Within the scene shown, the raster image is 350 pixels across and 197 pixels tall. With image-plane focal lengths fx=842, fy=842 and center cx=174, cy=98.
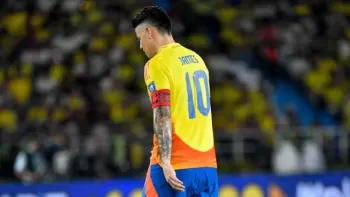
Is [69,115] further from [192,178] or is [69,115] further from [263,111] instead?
[192,178]

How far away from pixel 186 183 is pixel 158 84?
2.31 ft

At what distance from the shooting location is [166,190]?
19.0 feet

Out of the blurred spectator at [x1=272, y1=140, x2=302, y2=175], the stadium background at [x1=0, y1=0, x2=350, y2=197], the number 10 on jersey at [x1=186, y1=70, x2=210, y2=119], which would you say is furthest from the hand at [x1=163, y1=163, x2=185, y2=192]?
the blurred spectator at [x1=272, y1=140, x2=302, y2=175]

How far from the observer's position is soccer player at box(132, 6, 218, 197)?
5.71m

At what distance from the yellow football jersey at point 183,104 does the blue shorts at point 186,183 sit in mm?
45

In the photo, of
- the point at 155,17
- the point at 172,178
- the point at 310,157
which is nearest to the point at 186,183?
the point at 172,178

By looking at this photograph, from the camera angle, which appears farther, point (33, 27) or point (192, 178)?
point (33, 27)

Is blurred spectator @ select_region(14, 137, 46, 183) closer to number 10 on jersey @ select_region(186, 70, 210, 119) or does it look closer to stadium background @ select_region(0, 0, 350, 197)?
stadium background @ select_region(0, 0, 350, 197)

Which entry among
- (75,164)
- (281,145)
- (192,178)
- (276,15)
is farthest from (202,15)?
(192,178)

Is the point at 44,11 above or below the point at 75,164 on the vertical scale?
above

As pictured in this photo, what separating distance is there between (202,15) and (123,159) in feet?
17.1

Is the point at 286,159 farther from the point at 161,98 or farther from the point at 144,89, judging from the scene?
the point at 161,98

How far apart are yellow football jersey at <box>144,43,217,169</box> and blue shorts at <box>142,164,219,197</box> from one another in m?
0.05

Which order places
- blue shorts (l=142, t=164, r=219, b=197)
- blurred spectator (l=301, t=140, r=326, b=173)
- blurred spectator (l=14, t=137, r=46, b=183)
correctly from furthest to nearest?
blurred spectator (l=301, t=140, r=326, b=173) → blurred spectator (l=14, t=137, r=46, b=183) → blue shorts (l=142, t=164, r=219, b=197)
